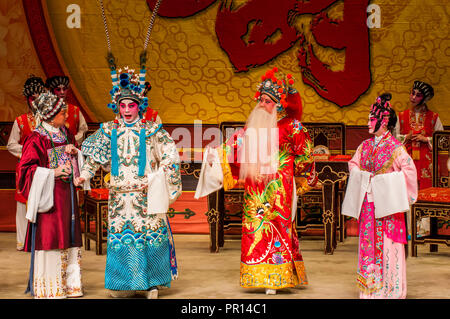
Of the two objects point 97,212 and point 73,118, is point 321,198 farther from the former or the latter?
point 73,118

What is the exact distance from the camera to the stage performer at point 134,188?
15.5 ft

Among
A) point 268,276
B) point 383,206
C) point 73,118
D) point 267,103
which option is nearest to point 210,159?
point 267,103

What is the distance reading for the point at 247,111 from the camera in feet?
25.7

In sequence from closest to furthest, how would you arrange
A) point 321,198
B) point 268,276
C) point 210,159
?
point 268,276, point 210,159, point 321,198

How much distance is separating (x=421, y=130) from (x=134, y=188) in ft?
12.2

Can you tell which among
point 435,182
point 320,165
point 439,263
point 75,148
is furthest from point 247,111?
point 75,148

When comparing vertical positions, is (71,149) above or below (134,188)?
above

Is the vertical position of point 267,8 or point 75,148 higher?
point 267,8

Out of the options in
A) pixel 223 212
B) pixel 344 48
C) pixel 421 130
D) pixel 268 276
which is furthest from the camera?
pixel 344 48

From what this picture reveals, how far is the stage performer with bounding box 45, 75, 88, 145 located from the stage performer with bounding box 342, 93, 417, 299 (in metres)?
3.24

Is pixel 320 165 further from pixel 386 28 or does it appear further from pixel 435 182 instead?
pixel 386 28

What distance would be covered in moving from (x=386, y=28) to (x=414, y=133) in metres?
1.23

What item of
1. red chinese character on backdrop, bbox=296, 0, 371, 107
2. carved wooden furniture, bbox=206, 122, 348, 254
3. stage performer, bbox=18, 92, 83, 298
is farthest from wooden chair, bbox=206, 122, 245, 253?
stage performer, bbox=18, 92, 83, 298

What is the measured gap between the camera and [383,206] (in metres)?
4.64
